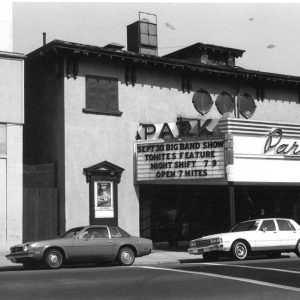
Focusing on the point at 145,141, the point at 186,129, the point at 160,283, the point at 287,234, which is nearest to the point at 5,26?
the point at 145,141

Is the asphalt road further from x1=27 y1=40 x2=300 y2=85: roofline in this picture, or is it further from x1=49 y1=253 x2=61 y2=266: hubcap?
x1=27 y1=40 x2=300 y2=85: roofline

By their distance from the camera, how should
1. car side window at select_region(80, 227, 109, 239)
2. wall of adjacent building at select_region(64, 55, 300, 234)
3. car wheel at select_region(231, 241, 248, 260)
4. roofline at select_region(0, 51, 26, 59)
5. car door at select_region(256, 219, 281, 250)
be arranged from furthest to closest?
wall of adjacent building at select_region(64, 55, 300, 234) → roofline at select_region(0, 51, 26, 59) → car door at select_region(256, 219, 281, 250) → car wheel at select_region(231, 241, 248, 260) → car side window at select_region(80, 227, 109, 239)

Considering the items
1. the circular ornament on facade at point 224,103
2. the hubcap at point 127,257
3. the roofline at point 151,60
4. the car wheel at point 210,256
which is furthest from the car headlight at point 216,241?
the circular ornament on facade at point 224,103

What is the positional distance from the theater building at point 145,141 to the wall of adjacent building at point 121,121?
0.04m

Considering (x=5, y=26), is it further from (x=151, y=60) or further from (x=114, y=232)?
(x=114, y=232)

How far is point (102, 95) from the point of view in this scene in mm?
25344

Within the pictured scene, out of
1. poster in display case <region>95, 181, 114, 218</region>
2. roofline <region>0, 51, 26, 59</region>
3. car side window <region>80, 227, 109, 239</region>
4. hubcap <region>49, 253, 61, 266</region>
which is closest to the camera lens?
hubcap <region>49, 253, 61, 266</region>

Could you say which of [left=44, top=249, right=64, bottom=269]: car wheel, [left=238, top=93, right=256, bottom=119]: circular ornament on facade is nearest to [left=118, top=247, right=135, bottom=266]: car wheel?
[left=44, top=249, right=64, bottom=269]: car wheel

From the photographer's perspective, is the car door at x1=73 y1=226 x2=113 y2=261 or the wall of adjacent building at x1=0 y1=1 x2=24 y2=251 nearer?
the car door at x1=73 y1=226 x2=113 y2=261

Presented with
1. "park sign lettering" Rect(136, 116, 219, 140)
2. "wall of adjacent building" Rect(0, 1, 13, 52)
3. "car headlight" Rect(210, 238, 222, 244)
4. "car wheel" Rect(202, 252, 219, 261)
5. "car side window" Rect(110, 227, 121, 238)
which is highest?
"wall of adjacent building" Rect(0, 1, 13, 52)

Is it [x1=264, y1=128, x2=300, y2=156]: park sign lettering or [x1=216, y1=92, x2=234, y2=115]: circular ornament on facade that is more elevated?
[x1=216, y1=92, x2=234, y2=115]: circular ornament on facade

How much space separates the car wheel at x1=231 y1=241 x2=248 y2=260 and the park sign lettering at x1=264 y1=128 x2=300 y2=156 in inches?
247

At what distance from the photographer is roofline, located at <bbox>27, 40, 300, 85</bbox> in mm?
24036

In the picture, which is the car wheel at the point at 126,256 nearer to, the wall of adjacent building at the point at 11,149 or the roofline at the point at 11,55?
the wall of adjacent building at the point at 11,149
